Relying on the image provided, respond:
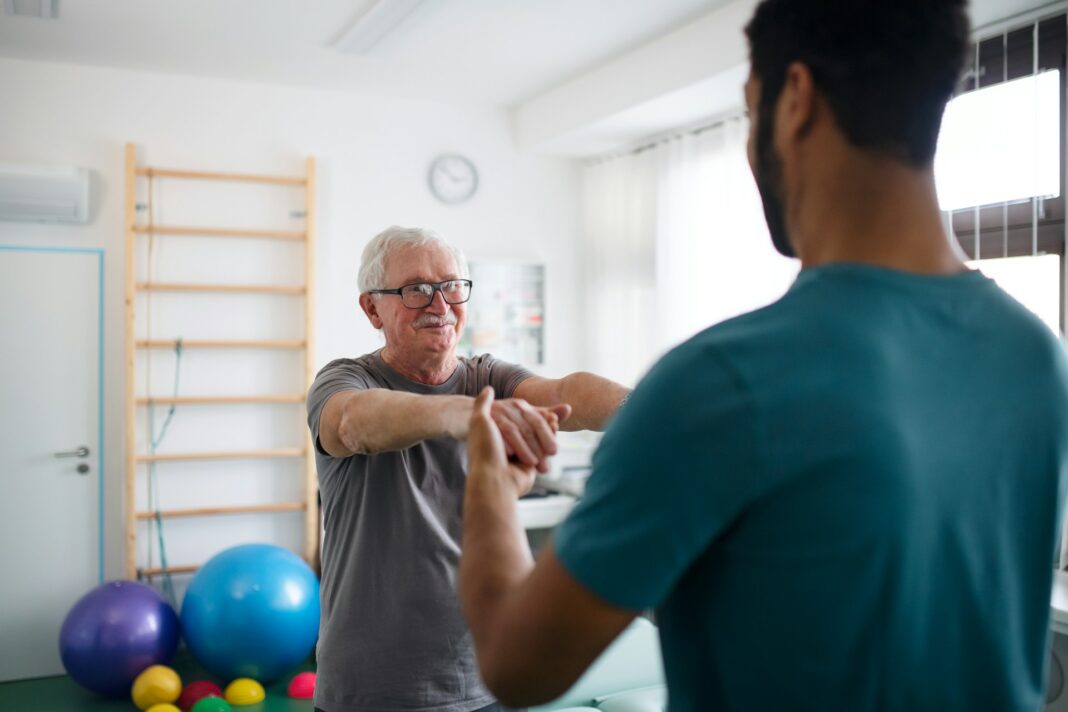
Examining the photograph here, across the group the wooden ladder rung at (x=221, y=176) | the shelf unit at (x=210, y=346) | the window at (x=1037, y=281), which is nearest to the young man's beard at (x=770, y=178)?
the window at (x=1037, y=281)

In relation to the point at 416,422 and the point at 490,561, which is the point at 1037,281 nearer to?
the point at 416,422

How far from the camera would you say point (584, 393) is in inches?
70.4

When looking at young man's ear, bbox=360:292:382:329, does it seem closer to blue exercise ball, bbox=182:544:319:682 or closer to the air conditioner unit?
blue exercise ball, bbox=182:544:319:682

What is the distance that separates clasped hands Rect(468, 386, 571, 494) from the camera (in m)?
0.89

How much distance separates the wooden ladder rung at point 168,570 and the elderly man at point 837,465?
4.30 m

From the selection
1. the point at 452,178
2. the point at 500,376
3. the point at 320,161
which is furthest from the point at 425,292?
the point at 452,178

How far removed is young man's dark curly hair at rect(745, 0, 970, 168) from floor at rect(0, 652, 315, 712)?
12.2ft

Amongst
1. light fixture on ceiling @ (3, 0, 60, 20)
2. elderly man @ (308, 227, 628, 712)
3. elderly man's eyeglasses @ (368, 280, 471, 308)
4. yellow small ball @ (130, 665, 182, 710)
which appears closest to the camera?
elderly man @ (308, 227, 628, 712)

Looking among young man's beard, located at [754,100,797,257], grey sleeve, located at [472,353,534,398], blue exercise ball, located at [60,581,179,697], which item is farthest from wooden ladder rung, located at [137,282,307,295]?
young man's beard, located at [754,100,797,257]

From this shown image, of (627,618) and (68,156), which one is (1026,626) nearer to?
(627,618)

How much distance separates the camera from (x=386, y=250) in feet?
6.39

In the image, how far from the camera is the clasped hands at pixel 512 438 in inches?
34.9

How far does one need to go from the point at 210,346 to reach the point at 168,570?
1.16 metres

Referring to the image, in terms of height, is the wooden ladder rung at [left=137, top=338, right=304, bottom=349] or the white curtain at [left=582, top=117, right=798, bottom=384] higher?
the white curtain at [left=582, top=117, right=798, bottom=384]
